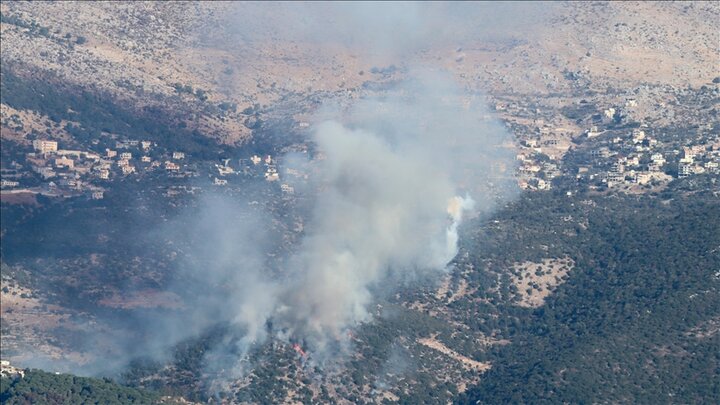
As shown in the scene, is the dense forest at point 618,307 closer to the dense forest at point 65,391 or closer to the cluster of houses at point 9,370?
the dense forest at point 65,391

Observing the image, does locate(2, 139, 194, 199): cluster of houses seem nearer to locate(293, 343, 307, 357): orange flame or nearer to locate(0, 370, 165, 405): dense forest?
locate(0, 370, 165, 405): dense forest

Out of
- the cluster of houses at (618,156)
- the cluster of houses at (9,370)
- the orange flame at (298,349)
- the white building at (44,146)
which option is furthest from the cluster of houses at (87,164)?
the orange flame at (298,349)

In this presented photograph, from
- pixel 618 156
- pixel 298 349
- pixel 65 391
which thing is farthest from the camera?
pixel 618 156

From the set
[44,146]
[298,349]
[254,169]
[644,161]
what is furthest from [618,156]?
[44,146]

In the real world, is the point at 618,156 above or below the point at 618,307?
above

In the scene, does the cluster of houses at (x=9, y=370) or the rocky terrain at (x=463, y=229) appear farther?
the cluster of houses at (x=9, y=370)

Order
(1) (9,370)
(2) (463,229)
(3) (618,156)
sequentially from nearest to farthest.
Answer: (1) (9,370)
(2) (463,229)
(3) (618,156)

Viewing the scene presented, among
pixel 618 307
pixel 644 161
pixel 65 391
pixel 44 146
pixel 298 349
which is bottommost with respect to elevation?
pixel 65 391

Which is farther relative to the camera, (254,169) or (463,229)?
(254,169)

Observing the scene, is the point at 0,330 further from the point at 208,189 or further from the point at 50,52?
the point at 50,52

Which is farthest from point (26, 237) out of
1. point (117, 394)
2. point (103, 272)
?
point (117, 394)

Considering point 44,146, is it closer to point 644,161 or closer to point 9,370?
point 9,370
